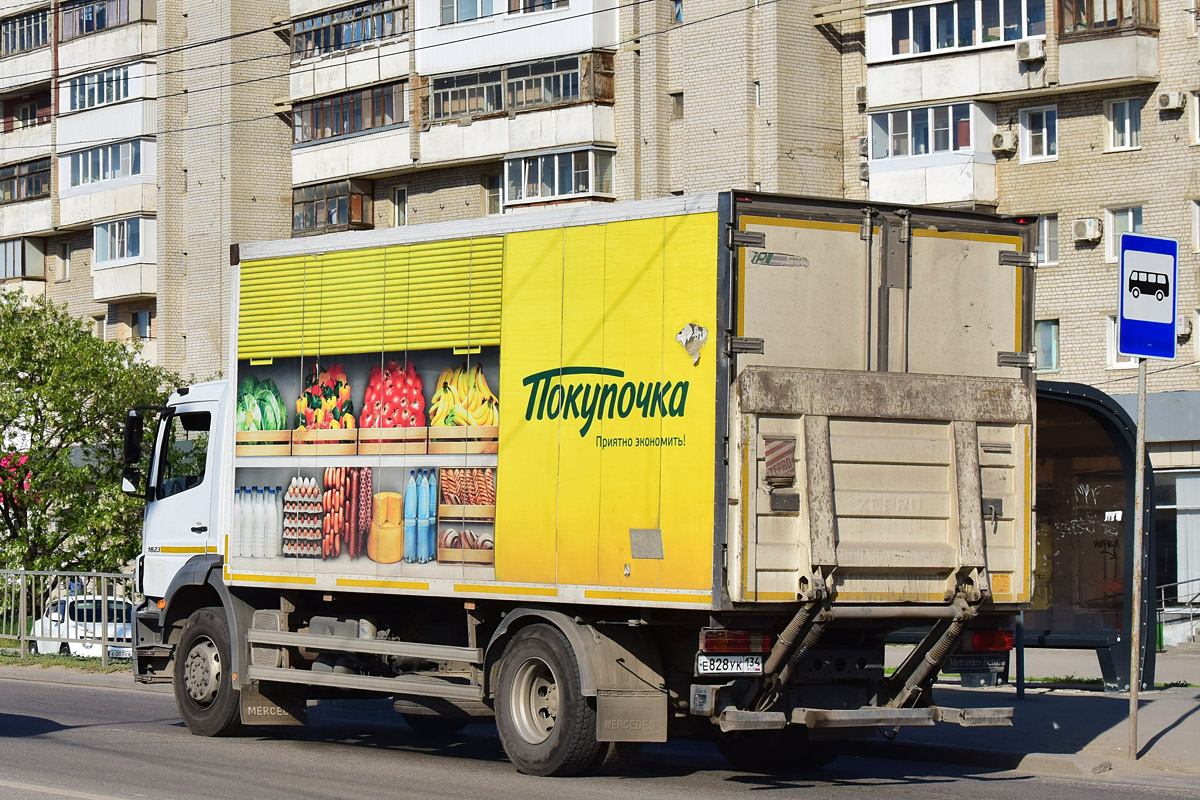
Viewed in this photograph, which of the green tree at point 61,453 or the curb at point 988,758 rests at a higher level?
the green tree at point 61,453

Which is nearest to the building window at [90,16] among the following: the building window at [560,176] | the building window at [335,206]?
the building window at [335,206]

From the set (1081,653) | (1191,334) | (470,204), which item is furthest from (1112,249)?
(470,204)

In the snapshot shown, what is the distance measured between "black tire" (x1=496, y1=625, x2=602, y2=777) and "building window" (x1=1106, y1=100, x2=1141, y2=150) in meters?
28.8

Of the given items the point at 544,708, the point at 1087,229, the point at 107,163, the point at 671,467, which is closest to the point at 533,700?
the point at 544,708

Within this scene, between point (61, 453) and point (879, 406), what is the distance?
22303 millimetres

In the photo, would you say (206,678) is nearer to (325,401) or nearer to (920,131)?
(325,401)

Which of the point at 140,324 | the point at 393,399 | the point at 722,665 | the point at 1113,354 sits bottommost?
the point at 722,665

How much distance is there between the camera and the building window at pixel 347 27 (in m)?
46.9

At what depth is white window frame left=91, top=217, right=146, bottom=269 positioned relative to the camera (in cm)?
5403

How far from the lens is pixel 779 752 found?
40.3 feet

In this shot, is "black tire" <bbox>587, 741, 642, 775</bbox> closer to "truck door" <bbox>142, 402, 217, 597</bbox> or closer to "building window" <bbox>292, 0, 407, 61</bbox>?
"truck door" <bbox>142, 402, 217, 597</bbox>

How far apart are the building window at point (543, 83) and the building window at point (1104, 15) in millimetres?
11704

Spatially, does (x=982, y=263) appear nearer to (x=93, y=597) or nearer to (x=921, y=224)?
(x=921, y=224)

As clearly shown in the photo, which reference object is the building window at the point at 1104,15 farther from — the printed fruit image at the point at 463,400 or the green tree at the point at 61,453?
the printed fruit image at the point at 463,400
